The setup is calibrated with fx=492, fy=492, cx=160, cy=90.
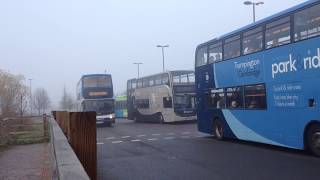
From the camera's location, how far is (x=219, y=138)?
19.7 m

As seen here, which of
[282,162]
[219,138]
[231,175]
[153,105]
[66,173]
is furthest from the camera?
[153,105]

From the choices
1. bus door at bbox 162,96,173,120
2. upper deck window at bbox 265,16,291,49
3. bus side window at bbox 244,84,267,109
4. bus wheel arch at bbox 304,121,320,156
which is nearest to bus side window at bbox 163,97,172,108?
bus door at bbox 162,96,173,120

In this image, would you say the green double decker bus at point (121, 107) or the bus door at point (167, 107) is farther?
the green double decker bus at point (121, 107)

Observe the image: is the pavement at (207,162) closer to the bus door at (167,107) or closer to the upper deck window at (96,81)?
the bus door at (167,107)

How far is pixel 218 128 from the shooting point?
19688 mm

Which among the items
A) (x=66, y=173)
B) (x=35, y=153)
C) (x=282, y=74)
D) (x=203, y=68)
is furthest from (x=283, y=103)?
(x=66, y=173)

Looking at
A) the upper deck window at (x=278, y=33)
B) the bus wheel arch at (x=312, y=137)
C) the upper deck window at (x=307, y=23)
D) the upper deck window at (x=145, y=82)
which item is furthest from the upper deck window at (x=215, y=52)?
the upper deck window at (x=145, y=82)

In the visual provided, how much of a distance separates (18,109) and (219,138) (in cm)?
2013

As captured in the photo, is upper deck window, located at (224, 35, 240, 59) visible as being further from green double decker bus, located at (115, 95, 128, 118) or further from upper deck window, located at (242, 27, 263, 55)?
green double decker bus, located at (115, 95, 128, 118)

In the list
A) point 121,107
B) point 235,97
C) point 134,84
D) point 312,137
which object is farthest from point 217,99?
point 121,107

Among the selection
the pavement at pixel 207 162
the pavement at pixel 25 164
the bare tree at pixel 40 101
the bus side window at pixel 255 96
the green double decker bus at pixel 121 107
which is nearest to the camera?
the pavement at pixel 207 162

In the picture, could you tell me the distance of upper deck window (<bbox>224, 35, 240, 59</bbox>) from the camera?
17.1m

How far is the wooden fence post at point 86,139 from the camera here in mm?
5742

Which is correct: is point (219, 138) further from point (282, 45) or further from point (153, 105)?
point (153, 105)
